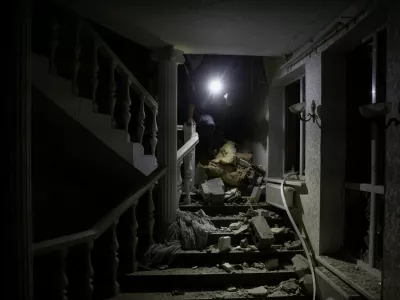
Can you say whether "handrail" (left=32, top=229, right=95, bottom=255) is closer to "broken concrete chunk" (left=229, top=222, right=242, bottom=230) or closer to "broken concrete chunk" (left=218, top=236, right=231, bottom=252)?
"broken concrete chunk" (left=218, top=236, right=231, bottom=252)

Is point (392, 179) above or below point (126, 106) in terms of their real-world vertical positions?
below

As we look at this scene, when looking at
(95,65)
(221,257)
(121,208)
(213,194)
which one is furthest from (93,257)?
(95,65)

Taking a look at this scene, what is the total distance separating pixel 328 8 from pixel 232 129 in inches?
243

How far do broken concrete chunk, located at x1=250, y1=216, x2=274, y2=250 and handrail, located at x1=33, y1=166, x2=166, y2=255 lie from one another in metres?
1.59

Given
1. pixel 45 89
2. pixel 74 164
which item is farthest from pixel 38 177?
pixel 45 89

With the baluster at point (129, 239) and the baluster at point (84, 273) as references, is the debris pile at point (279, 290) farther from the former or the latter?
the baluster at point (84, 273)

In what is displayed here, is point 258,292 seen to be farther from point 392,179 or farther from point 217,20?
point 217,20

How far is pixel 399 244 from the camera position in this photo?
2.40m

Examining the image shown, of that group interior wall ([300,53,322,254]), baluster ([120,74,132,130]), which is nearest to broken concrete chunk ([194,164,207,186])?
baluster ([120,74,132,130])

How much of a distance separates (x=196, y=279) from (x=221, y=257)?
511 mm

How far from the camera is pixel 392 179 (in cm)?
249

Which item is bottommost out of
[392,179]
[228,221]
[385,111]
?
[228,221]

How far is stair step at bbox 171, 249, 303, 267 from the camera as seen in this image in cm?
404

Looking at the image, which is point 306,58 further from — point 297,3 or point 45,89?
point 45,89
